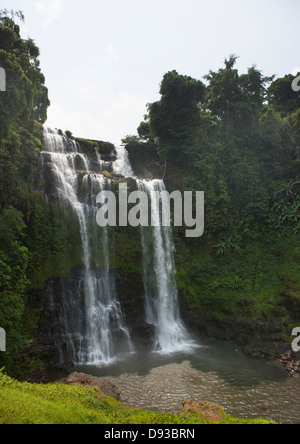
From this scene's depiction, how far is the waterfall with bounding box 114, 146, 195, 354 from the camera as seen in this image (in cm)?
1653

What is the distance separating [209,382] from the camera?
12008mm

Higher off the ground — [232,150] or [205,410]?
[232,150]

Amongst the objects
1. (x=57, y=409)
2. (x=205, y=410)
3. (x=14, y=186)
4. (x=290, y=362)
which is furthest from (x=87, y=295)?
(x=290, y=362)

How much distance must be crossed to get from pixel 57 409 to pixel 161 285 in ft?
40.2

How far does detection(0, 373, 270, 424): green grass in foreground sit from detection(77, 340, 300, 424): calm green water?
11.4 feet

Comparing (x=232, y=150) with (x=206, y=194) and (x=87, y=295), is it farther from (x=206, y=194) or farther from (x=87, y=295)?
(x=87, y=295)

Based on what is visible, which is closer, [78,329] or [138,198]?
[78,329]

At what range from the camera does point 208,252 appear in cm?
1986

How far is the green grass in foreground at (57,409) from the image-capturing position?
5.38 m

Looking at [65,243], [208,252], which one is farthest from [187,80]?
[65,243]

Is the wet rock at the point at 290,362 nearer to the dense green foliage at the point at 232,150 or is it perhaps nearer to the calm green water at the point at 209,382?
the calm green water at the point at 209,382
